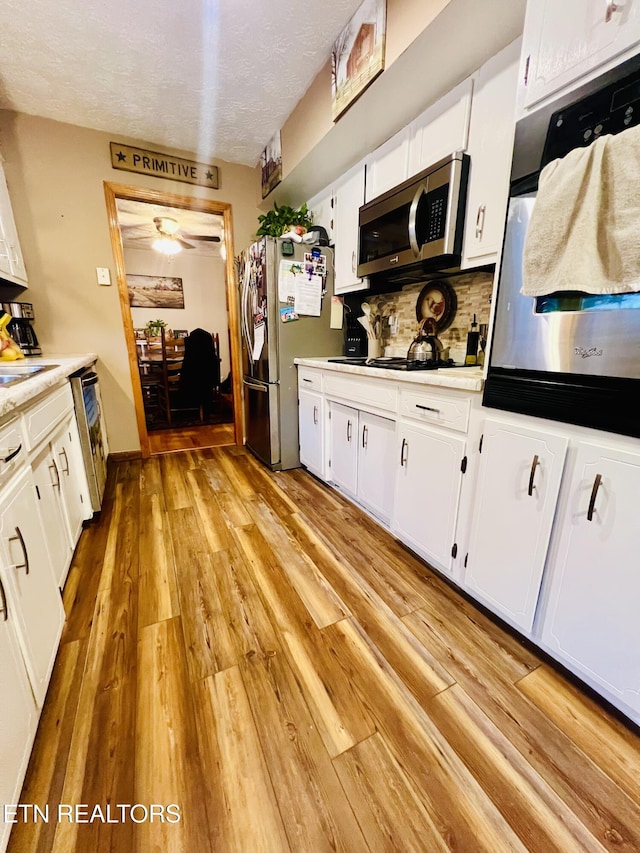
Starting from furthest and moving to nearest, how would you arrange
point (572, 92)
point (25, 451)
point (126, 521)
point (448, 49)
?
point (126, 521), point (448, 49), point (25, 451), point (572, 92)

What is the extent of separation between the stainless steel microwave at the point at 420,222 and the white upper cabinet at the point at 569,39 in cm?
49

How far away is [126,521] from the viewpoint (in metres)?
1.98

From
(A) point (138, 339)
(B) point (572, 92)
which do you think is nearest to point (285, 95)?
(B) point (572, 92)

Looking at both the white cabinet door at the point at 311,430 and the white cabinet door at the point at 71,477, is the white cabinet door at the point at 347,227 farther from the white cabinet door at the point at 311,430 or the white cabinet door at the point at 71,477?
the white cabinet door at the point at 71,477

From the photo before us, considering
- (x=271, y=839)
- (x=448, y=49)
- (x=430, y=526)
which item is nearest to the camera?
(x=271, y=839)

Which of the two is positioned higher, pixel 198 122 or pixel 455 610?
pixel 198 122

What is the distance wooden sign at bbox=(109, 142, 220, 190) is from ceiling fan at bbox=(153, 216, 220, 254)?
1039 millimetres

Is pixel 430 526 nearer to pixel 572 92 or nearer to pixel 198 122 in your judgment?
pixel 572 92

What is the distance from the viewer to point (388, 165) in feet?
6.15

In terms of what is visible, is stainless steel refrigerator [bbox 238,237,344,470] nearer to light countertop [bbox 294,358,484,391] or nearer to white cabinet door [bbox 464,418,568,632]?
light countertop [bbox 294,358,484,391]

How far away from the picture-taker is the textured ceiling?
1.51 m

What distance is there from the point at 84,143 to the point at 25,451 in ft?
8.82

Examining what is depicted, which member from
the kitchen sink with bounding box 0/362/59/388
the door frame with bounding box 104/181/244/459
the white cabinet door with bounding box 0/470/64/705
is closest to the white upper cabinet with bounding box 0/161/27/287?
the door frame with bounding box 104/181/244/459

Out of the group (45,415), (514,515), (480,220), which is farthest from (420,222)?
(45,415)
